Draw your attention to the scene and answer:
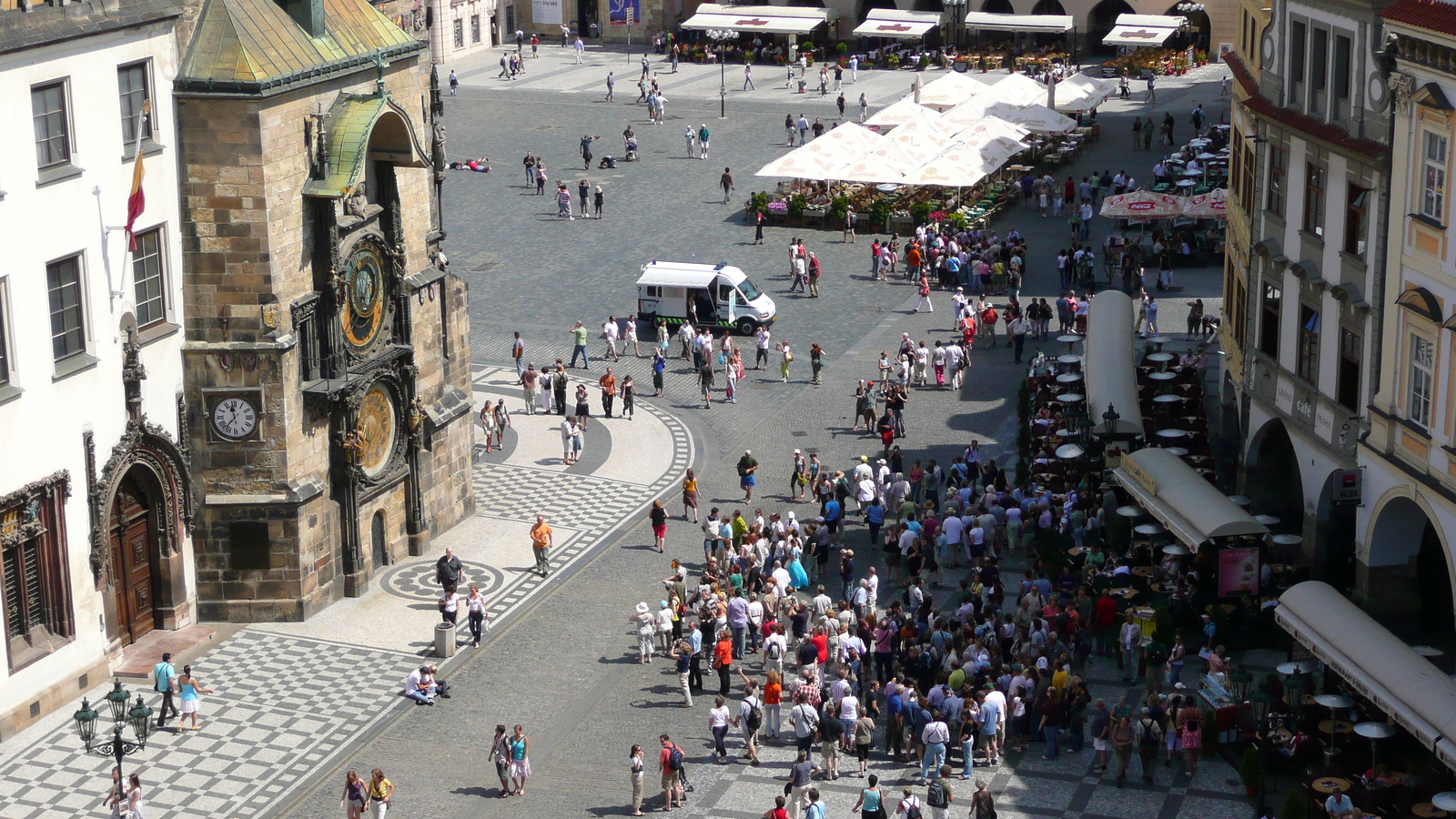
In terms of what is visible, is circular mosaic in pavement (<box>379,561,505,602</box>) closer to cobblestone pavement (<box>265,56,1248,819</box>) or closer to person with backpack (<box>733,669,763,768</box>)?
cobblestone pavement (<box>265,56,1248,819</box>)

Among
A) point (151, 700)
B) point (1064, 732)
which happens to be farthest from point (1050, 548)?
point (151, 700)

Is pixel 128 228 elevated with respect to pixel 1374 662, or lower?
elevated

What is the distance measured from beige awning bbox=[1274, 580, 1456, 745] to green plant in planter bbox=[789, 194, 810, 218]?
44.2 metres

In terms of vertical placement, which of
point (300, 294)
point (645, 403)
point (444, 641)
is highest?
point (300, 294)

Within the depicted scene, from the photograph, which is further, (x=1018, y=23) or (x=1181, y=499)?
(x=1018, y=23)

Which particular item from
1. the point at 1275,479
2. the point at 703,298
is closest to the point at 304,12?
the point at 703,298

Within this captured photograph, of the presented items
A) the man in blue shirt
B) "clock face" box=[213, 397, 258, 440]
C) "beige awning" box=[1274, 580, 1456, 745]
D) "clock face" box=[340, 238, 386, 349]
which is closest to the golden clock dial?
"clock face" box=[340, 238, 386, 349]

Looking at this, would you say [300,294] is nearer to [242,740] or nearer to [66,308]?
[66,308]

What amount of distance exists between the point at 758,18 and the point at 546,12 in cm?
1620

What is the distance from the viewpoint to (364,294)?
47438 mm

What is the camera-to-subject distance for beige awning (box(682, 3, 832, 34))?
12262 centimetres

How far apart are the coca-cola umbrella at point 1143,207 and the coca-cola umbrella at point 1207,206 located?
0.30m

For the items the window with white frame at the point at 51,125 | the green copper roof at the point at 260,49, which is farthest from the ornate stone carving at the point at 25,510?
the green copper roof at the point at 260,49

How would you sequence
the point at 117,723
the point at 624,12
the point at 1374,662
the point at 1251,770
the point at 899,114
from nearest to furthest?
the point at 1251,770, the point at 1374,662, the point at 117,723, the point at 899,114, the point at 624,12
